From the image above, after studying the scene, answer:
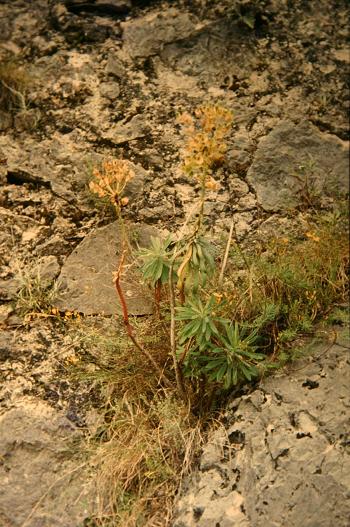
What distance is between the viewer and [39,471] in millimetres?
2426

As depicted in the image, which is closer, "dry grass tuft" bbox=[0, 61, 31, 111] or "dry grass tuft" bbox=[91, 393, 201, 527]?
"dry grass tuft" bbox=[91, 393, 201, 527]

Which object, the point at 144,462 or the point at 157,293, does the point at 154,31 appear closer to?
the point at 157,293

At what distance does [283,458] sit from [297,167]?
5.53 feet

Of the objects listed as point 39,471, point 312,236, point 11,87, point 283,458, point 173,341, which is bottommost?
point 39,471

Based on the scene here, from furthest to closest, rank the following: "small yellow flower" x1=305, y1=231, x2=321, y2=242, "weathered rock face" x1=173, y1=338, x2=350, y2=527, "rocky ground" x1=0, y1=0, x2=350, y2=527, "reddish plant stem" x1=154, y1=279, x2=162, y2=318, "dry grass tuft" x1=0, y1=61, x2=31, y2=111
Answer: "dry grass tuft" x1=0, y1=61, x2=31, y2=111, "small yellow flower" x1=305, y1=231, x2=321, y2=242, "reddish plant stem" x1=154, y1=279, x2=162, y2=318, "rocky ground" x1=0, y1=0, x2=350, y2=527, "weathered rock face" x1=173, y1=338, x2=350, y2=527

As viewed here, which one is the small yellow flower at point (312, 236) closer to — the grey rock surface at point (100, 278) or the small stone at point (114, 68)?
the grey rock surface at point (100, 278)

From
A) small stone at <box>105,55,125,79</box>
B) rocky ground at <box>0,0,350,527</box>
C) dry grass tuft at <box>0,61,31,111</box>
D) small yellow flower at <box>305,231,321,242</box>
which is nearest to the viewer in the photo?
rocky ground at <box>0,0,350,527</box>

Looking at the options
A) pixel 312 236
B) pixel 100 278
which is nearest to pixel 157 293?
pixel 100 278

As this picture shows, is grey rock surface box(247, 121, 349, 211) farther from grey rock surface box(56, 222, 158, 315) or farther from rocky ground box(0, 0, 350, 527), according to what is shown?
grey rock surface box(56, 222, 158, 315)

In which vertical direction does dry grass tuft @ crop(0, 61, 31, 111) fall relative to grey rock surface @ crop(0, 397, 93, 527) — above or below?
above

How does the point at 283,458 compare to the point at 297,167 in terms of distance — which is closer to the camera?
the point at 283,458

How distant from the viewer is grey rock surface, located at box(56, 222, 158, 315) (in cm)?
283

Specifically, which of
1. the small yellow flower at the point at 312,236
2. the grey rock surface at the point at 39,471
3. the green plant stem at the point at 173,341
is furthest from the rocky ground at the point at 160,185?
the green plant stem at the point at 173,341

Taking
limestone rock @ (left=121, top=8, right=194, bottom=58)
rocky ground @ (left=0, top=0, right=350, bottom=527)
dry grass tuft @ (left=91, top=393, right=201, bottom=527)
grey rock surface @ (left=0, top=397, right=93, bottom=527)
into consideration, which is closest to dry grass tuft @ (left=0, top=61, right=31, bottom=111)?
rocky ground @ (left=0, top=0, right=350, bottom=527)
